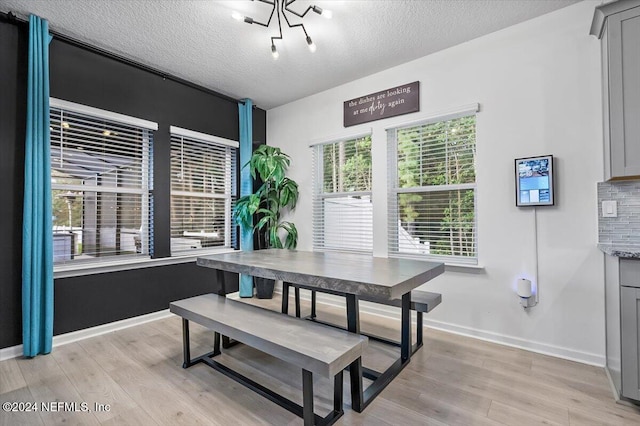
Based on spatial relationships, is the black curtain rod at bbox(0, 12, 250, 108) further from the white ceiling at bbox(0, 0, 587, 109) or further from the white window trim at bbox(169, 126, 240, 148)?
the white window trim at bbox(169, 126, 240, 148)

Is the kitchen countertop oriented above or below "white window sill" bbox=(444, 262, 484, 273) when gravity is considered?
above

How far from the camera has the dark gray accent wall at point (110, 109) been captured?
2463mm

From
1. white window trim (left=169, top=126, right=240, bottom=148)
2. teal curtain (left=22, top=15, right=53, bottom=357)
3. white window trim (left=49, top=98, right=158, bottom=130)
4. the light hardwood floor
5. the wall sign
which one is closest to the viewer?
the light hardwood floor

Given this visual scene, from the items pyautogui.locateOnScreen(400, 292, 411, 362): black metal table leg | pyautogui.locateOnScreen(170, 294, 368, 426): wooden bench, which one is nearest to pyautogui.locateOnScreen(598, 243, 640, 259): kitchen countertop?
pyautogui.locateOnScreen(400, 292, 411, 362): black metal table leg

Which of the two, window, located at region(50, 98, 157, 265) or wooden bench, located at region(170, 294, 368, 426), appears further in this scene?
window, located at region(50, 98, 157, 265)

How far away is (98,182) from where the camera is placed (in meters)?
3.00

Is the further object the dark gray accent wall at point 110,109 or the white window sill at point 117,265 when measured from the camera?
the white window sill at point 117,265

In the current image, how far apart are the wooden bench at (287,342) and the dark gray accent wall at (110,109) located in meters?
1.19

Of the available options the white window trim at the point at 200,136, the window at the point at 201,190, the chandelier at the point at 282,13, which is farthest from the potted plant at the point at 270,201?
the chandelier at the point at 282,13

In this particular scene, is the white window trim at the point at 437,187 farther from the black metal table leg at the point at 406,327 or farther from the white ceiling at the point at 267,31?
the black metal table leg at the point at 406,327

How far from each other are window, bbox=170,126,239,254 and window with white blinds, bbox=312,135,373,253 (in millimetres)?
1241

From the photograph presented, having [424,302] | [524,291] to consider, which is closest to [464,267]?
[524,291]

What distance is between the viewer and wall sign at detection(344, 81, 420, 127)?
3.22 meters

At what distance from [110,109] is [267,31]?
178 cm
